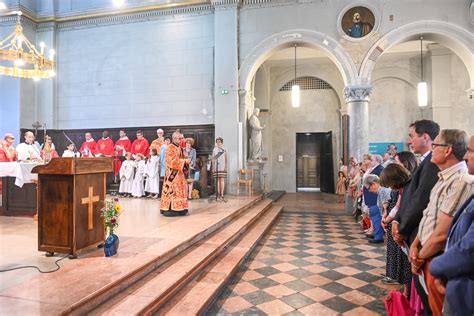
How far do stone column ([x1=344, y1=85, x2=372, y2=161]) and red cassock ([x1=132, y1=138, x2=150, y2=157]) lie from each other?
6.19 metres

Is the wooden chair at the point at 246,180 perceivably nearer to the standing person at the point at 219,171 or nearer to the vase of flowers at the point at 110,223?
the standing person at the point at 219,171

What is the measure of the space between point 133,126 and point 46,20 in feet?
16.1

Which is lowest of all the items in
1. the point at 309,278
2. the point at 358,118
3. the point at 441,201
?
the point at 309,278

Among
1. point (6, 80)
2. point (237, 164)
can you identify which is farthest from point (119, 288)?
point (6, 80)

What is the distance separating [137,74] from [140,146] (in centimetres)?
251

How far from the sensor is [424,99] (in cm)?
834

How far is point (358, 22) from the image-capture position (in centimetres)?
861

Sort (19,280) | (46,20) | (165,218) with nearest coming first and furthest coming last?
(19,280), (165,218), (46,20)

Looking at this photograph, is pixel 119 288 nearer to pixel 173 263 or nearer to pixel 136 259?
pixel 136 259

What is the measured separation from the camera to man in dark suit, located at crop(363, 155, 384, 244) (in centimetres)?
510

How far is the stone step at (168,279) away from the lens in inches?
93.0

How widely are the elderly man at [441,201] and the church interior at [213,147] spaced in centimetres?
2

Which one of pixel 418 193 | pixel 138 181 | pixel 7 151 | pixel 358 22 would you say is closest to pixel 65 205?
pixel 418 193

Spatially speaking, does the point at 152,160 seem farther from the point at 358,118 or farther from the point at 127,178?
the point at 358,118
